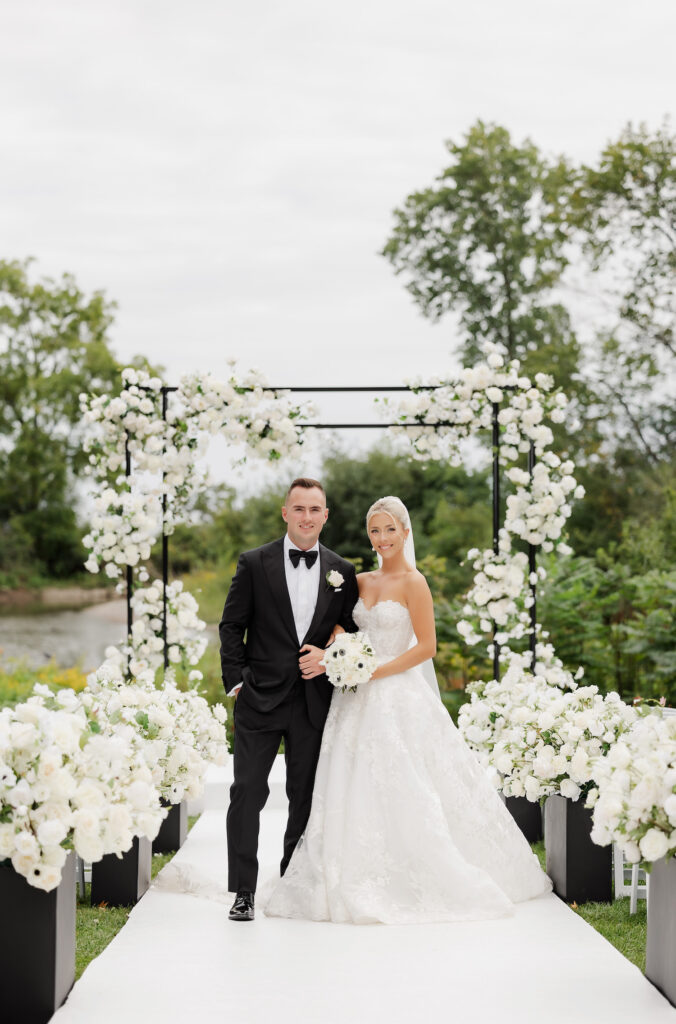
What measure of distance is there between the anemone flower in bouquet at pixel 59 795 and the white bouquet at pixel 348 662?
139cm

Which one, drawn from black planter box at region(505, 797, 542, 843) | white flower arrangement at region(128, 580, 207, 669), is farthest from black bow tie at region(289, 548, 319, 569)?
white flower arrangement at region(128, 580, 207, 669)

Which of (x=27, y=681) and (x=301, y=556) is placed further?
(x=27, y=681)

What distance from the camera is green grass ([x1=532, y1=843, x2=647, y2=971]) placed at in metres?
4.48

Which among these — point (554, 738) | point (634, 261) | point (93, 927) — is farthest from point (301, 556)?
point (634, 261)

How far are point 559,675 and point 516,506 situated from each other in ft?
4.40

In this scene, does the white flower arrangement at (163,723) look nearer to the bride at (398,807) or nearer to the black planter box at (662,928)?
the bride at (398,807)

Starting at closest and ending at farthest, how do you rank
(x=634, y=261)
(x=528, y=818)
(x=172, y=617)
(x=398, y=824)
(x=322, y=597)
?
1. (x=398, y=824)
2. (x=322, y=597)
3. (x=528, y=818)
4. (x=172, y=617)
5. (x=634, y=261)

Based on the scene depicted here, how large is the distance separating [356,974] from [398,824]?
94 centimetres

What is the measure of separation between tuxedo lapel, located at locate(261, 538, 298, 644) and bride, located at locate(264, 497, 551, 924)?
402 mm

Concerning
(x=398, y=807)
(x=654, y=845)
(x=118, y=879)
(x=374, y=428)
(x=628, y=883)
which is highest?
(x=374, y=428)

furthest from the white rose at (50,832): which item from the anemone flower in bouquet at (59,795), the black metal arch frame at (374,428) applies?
the black metal arch frame at (374,428)

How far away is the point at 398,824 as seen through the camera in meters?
4.90

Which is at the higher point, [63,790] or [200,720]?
[63,790]

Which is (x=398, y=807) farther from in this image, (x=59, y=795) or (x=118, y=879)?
(x=59, y=795)
